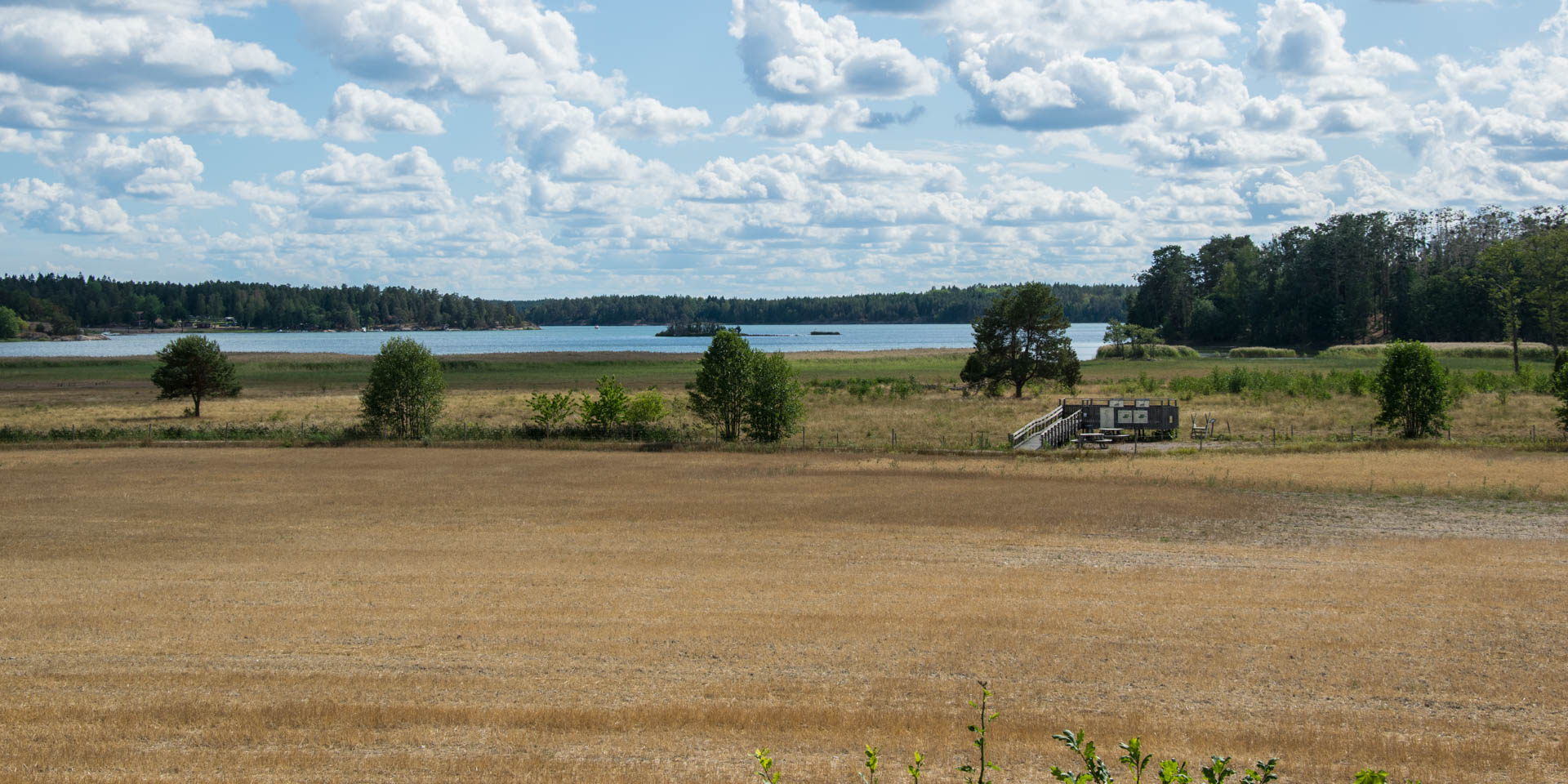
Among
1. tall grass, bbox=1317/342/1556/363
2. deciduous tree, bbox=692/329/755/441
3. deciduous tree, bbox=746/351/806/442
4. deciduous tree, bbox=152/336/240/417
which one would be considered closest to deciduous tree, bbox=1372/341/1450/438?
deciduous tree, bbox=746/351/806/442

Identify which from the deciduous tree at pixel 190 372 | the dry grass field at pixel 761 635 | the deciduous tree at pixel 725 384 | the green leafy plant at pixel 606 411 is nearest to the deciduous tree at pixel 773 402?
the deciduous tree at pixel 725 384

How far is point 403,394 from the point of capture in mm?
50188

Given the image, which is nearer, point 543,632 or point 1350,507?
point 543,632

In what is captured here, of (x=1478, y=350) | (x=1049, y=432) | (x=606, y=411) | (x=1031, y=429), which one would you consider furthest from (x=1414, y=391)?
(x=1478, y=350)

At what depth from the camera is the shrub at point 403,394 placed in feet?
164

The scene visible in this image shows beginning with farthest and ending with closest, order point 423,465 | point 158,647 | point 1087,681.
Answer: point 423,465, point 158,647, point 1087,681

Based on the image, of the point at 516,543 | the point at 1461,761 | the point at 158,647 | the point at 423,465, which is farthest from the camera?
the point at 423,465

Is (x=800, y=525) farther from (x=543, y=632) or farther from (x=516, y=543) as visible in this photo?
(x=543, y=632)

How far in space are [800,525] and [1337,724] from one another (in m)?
15.7

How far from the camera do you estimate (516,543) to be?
24.4 meters

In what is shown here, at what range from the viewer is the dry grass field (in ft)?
38.4

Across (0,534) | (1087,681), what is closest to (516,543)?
(0,534)

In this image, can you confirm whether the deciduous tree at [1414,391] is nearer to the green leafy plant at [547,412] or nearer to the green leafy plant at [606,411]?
the green leafy plant at [606,411]

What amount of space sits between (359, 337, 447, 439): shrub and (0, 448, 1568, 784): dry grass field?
19.5 metres
